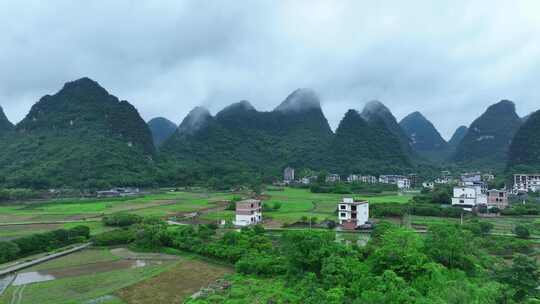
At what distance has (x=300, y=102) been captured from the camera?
400 feet

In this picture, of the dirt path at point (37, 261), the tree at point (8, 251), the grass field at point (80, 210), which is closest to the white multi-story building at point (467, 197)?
the grass field at point (80, 210)

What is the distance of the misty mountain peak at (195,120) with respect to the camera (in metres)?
113

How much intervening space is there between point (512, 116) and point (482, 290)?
11461 centimetres

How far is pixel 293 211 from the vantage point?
42.4 meters

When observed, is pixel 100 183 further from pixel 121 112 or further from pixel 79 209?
pixel 121 112

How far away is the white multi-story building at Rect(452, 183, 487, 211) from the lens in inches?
1630

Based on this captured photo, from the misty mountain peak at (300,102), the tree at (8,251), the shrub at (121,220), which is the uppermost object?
the misty mountain peak at (300,102)

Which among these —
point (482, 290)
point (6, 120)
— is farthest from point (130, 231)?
point (6, 120)

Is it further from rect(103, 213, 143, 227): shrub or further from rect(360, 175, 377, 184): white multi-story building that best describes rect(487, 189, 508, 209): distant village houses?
rect(103, 213, 143, 227): shrub

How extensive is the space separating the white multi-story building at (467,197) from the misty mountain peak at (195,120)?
79.6m

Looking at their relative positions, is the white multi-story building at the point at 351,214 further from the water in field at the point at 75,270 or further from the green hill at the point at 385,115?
the green hill at the point at 385,115

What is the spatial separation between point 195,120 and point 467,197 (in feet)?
299

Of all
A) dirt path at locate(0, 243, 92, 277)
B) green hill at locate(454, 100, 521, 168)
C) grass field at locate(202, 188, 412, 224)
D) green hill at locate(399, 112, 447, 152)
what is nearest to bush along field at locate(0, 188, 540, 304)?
dirt path at locate(0, 243, 92, 277)

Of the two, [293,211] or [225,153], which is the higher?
[225,153]
